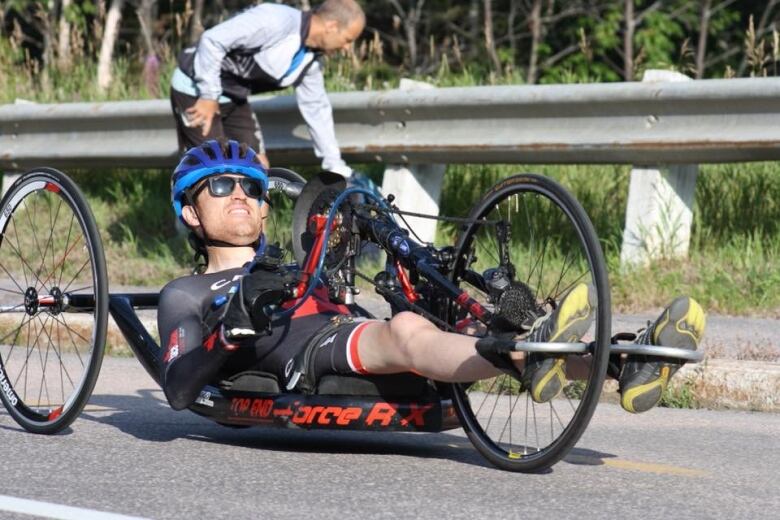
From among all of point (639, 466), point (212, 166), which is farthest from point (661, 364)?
point (212, 166)

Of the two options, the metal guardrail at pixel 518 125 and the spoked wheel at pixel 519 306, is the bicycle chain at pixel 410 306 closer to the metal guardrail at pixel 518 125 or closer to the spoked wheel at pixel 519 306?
the spoked wheel at pixel 519 306

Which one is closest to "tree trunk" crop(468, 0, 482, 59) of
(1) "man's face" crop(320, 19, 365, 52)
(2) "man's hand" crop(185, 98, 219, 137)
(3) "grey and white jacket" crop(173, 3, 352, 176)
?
(3) "grey and white jacket" crop(173, 3, 352, 176)

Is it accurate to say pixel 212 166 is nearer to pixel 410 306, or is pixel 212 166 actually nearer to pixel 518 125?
pixel 410 306

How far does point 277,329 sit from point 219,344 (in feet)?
1.19

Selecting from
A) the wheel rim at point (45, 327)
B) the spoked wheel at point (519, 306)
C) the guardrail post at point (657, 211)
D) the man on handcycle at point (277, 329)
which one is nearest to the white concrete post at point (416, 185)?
the guardrail post at point (657, 211)

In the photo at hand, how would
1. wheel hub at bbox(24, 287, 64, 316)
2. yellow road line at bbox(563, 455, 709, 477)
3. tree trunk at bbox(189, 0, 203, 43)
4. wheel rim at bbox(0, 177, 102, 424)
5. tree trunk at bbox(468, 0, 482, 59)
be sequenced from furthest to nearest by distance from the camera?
tree trunk at bbox(468, 0, 482, 59), tree trunk at bbox(189, 0, 203, 43), wheel hub at bbox(24, 287, 64, 316), wheel rim at bbox(0, 177, 102, 424), yellow road line at bbox(563, 455, 709, 477)

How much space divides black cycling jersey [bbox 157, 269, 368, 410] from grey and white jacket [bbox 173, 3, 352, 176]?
3631 millimetres

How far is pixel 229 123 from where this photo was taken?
10.1 meters

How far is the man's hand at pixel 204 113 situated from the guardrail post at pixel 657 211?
238 centimetres

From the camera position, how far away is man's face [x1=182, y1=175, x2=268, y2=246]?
6172mm

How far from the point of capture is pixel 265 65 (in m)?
9.67

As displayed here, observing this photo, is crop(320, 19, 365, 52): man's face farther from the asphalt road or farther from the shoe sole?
the shoe sole

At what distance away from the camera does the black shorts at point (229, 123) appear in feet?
32.4

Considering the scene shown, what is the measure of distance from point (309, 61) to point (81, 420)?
3.72 m
